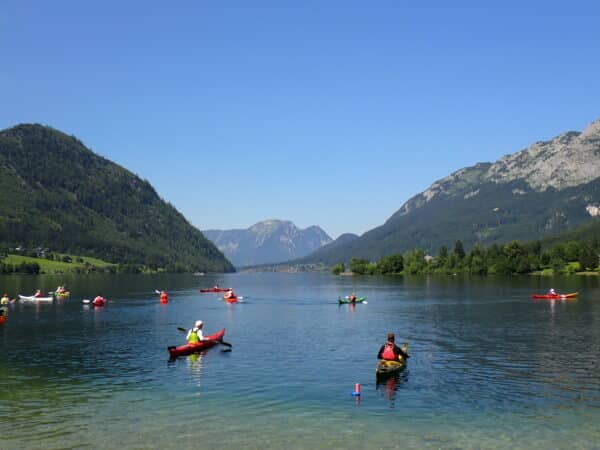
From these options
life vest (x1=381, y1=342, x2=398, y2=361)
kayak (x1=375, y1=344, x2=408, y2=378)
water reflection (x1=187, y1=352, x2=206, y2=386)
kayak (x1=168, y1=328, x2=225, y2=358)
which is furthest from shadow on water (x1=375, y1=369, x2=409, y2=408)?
kayak (x1=168, y1=328, x2=225, y2=358)

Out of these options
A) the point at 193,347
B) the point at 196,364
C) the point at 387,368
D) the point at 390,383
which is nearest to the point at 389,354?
the point at 387,368

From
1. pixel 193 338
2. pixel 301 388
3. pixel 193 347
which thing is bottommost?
pixel 301 388

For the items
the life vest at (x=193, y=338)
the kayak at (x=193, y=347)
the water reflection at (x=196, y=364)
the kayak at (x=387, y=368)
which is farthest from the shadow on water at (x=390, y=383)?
the life vest at (x=193, y=338)

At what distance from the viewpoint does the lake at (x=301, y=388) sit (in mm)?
31891

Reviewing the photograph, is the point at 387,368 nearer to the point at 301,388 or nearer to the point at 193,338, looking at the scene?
the point at 301,388

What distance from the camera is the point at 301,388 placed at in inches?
1721

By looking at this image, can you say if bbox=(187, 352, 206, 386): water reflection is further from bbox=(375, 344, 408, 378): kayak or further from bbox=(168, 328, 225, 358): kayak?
bbox=(375, 344, 408, 378): kayak

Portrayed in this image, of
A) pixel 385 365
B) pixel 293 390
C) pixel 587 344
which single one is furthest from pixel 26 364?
pixel 587 344

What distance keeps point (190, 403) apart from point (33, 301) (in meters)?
108

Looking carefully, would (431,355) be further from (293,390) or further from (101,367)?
(101,367)

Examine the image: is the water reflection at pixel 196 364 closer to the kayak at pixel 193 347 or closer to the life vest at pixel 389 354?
the kayak at pixel 193 347

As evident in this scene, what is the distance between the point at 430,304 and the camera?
125750 millimetres

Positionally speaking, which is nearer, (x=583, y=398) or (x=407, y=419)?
(x=407, y=419)

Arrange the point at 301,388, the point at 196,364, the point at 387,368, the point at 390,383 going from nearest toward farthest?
the point at 301,388 → the point at 390,383 → the point at 387,368 → the point at 196,364
